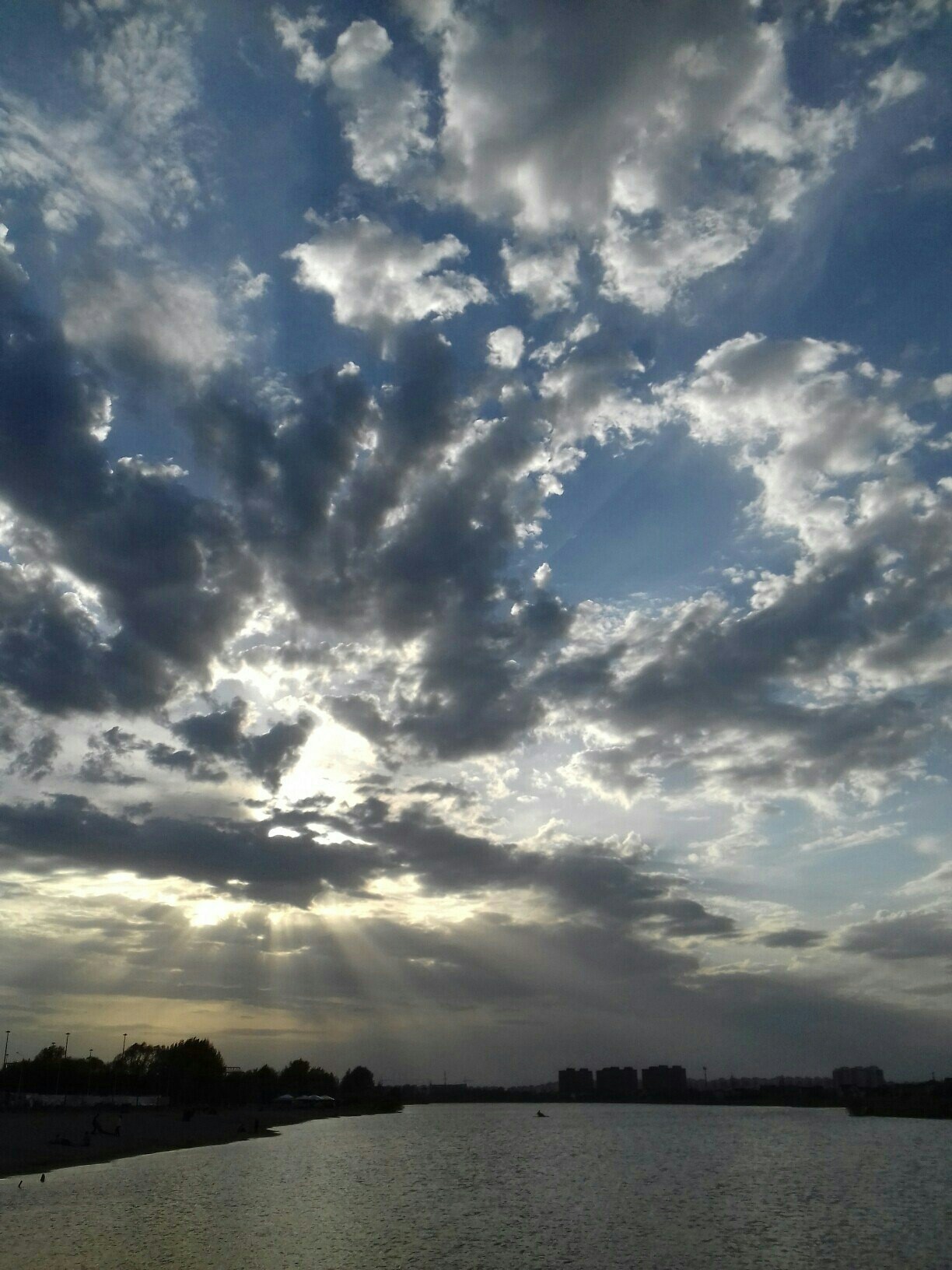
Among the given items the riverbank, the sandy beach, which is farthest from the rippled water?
the riverbank

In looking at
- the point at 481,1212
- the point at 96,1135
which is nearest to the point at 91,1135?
the point at 96,1135

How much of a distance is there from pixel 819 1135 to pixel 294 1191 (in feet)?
423

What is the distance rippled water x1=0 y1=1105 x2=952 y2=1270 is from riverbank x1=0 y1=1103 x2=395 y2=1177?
5.39m

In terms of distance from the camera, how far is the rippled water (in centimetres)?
4747

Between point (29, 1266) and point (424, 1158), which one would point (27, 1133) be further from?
point (29, 1266)

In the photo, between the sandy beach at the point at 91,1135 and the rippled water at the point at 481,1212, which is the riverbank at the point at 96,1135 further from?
the rippled water at the point at 481,1212

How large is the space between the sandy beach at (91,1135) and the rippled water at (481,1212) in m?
5.14

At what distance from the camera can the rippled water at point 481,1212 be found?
47.5m

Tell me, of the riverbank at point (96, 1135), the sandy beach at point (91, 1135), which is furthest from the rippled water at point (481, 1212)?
the riverbank at point (96, 1135)

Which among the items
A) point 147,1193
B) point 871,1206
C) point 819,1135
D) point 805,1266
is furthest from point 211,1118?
point 805,1266

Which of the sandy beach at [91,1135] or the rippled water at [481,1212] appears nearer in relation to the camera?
the rippled water at [481,1212]

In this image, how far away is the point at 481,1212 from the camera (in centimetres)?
6450

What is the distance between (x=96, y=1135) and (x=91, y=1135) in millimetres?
4490

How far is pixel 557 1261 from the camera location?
4697cm
